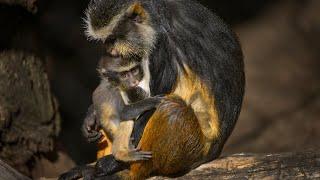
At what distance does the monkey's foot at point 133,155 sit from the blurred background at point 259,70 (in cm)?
356

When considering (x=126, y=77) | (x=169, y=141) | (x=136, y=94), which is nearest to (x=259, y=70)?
(x=136, y=94)

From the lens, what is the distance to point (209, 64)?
6820mm

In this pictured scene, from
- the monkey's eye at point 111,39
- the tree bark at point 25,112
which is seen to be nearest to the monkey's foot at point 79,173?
the monkey's eye at point 111,39

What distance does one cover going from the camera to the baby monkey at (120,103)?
6658mm

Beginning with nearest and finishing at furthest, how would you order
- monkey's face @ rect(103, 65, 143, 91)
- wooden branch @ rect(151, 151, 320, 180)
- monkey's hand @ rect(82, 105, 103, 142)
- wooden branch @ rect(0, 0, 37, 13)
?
wooden branch @ rect(151, 151, 320, 180) → monkey's face @ rect(103, 65, 143, 91) → monkey's hand @ rect(82, 105, 103, 142) → wooden branch @ rect(0, 0, 37, 13)

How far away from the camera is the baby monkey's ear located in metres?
6.57

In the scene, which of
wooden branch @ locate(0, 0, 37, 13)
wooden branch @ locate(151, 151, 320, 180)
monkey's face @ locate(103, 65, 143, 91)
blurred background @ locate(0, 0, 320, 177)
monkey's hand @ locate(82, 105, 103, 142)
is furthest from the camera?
blurred background @ locate(0, 0, 320, 177)

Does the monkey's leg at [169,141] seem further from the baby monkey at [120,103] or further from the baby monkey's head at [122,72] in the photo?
the baby monkey's head at [122,72]

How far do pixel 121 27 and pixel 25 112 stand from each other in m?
2.05

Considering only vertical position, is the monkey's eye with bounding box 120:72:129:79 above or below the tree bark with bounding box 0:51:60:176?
above

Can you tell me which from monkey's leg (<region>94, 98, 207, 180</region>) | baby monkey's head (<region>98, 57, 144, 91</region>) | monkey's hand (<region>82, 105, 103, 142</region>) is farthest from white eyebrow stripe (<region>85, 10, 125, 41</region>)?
monkey's hand (<region>82, 105, 103, 142</region>)

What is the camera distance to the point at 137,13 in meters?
6.64

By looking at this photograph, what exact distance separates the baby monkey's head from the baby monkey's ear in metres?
0.39

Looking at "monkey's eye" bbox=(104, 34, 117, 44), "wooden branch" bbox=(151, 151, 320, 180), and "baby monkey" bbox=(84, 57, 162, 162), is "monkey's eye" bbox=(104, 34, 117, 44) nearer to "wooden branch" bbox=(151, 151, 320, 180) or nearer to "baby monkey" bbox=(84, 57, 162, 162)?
"baby monkey" bbox=(84, 57, 162, 162)
